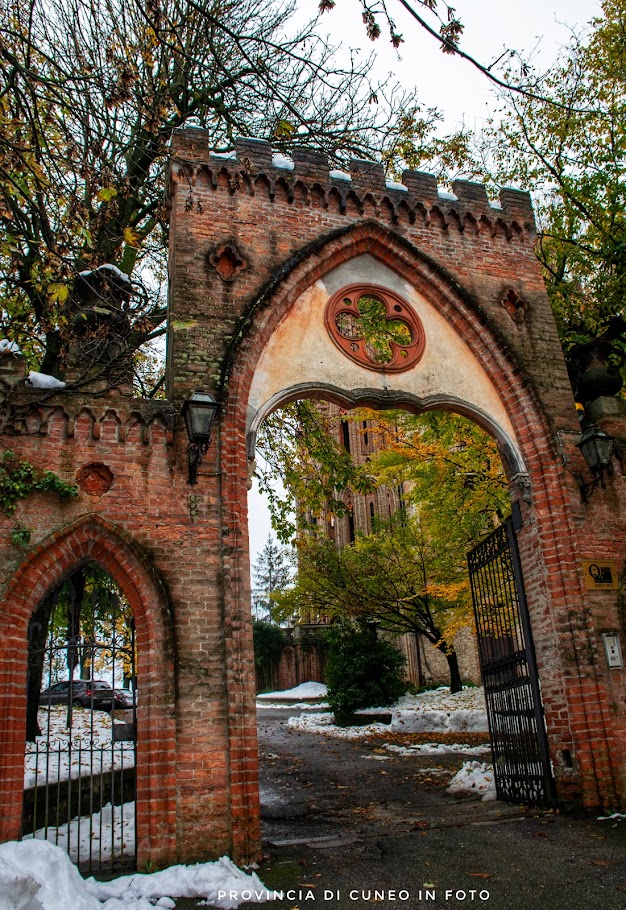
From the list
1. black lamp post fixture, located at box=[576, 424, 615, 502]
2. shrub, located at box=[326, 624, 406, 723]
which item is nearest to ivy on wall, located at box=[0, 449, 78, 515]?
black lamp post fixture, located at box=[576, 424, 615, 502]

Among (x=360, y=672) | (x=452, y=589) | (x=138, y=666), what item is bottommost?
(x=360, y=672)

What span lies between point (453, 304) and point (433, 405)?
1482 millimetres

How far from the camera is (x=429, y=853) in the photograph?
6312mm

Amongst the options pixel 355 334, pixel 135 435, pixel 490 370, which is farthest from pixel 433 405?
pixel 135 435

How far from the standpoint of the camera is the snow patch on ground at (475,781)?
9.12m

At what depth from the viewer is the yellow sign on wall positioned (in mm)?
8211

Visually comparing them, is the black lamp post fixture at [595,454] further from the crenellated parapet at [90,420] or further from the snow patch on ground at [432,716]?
the snow patch on ground at [432,716]

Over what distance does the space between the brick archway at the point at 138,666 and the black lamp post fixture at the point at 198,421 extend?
45.3 inches

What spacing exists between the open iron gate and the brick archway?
14.0ft

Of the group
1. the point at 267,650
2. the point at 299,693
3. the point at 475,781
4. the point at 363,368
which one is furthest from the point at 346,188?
the point at 267,650

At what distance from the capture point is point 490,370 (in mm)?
9211

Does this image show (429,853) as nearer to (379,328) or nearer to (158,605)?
(158,605)

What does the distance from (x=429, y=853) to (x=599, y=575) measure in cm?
378

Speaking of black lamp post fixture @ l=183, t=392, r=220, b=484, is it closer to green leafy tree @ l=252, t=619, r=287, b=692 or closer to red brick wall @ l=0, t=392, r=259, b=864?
red brick wall @ l=0, t=392, r=259, b=864
